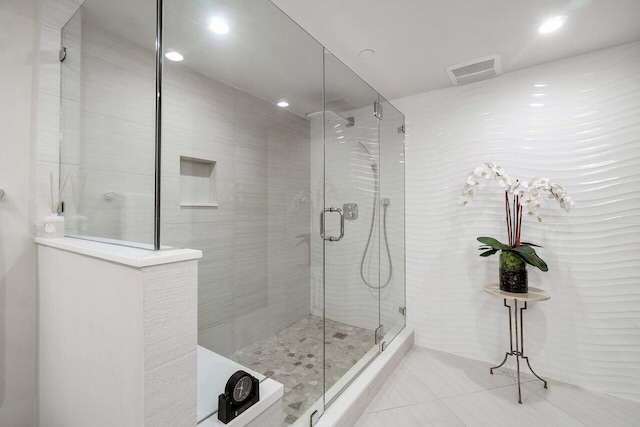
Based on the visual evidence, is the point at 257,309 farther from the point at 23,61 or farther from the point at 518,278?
the point at 518,278

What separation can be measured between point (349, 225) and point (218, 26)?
1.22m

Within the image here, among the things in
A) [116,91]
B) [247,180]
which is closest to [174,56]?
[116,91]

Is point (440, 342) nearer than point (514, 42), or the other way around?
point (514, 42)

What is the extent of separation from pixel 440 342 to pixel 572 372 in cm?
86

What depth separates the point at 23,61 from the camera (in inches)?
48.0

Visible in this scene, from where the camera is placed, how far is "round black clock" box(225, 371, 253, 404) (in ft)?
3.02

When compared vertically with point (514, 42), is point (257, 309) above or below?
below

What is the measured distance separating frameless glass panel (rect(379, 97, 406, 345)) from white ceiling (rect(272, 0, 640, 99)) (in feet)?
1.53

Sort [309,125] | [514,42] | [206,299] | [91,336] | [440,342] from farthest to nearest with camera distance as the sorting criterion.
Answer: [440,342]
[514,42]
[309,125]
[206,299]
[91,336]

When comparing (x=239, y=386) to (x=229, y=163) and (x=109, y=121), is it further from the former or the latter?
(x=109, y=121)

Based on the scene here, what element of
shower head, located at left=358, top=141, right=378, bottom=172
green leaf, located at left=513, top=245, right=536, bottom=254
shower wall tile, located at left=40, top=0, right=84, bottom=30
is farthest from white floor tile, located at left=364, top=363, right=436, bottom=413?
shower wall tile, located at left=40, top=0, right=84, bottom=30

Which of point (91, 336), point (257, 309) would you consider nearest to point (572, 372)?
point (257, 309)

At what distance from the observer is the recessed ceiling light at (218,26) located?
3.40ft

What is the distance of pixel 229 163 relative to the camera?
1.09 metres
